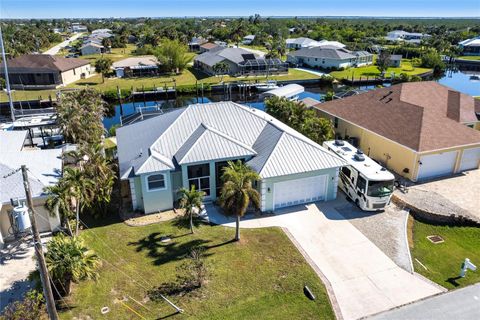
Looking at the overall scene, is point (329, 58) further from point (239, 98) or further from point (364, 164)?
point (364, 164)

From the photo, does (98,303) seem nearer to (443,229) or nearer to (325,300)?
(325,300)

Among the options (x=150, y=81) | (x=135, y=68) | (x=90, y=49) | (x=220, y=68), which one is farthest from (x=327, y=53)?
(x=90, y=49)

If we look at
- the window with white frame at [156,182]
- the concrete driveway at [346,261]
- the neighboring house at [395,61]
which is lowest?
the concrete driveway at [346,261]

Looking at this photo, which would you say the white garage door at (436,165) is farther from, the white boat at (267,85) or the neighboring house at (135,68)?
the neighboring house at (135,68)

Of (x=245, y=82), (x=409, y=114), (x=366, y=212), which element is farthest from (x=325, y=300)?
(x=245, y=82)

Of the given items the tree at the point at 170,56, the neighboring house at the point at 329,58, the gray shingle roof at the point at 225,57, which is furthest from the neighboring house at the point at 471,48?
the tree at the point at 170,56

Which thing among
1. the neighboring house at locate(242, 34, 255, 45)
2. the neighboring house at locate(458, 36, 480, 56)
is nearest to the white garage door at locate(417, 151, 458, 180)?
the neighboring house at locate(458, 36, 480, 56)

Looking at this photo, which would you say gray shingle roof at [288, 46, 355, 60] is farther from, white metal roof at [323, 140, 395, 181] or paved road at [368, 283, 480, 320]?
paved road at [368, 283, 480, 320]
